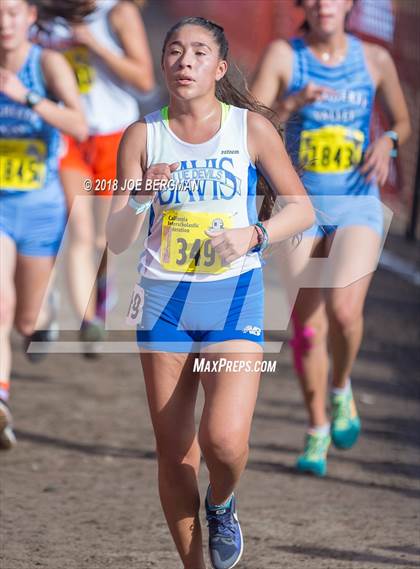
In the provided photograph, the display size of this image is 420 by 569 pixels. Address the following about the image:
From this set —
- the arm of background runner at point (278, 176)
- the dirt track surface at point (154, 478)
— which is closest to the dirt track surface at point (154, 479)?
the dirt track surface at point (154, 478)

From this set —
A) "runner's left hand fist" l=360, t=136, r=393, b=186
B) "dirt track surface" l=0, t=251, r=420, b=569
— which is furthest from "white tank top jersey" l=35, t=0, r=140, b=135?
"runner's left hand fist" l=360, t=136, r=393, b=186

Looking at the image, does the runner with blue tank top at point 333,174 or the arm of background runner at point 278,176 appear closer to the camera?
the arm of background runner at point 278,176

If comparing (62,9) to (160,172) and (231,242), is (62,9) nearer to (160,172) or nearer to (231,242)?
(160,172)

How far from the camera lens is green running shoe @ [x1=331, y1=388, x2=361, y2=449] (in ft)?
21.3

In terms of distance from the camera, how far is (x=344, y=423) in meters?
6.49

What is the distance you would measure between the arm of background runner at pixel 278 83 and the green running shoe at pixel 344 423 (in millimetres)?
1419

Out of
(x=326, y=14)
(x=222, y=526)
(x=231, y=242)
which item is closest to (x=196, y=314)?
(x=231, y=242)

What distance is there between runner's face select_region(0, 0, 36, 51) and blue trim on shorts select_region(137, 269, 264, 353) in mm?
2415

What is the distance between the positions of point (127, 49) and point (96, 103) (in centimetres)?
39

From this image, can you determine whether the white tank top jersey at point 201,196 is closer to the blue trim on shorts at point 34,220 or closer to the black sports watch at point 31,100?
the black sports watch at point 31,100

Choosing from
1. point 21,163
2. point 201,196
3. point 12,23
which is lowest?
point 21,163

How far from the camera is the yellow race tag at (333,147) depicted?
6281 mm

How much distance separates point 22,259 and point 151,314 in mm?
2298

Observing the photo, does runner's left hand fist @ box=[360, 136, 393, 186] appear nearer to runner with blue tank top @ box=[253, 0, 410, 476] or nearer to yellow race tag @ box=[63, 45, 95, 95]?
runner with blue tank top @ box=[253, 0, 410, 476]
